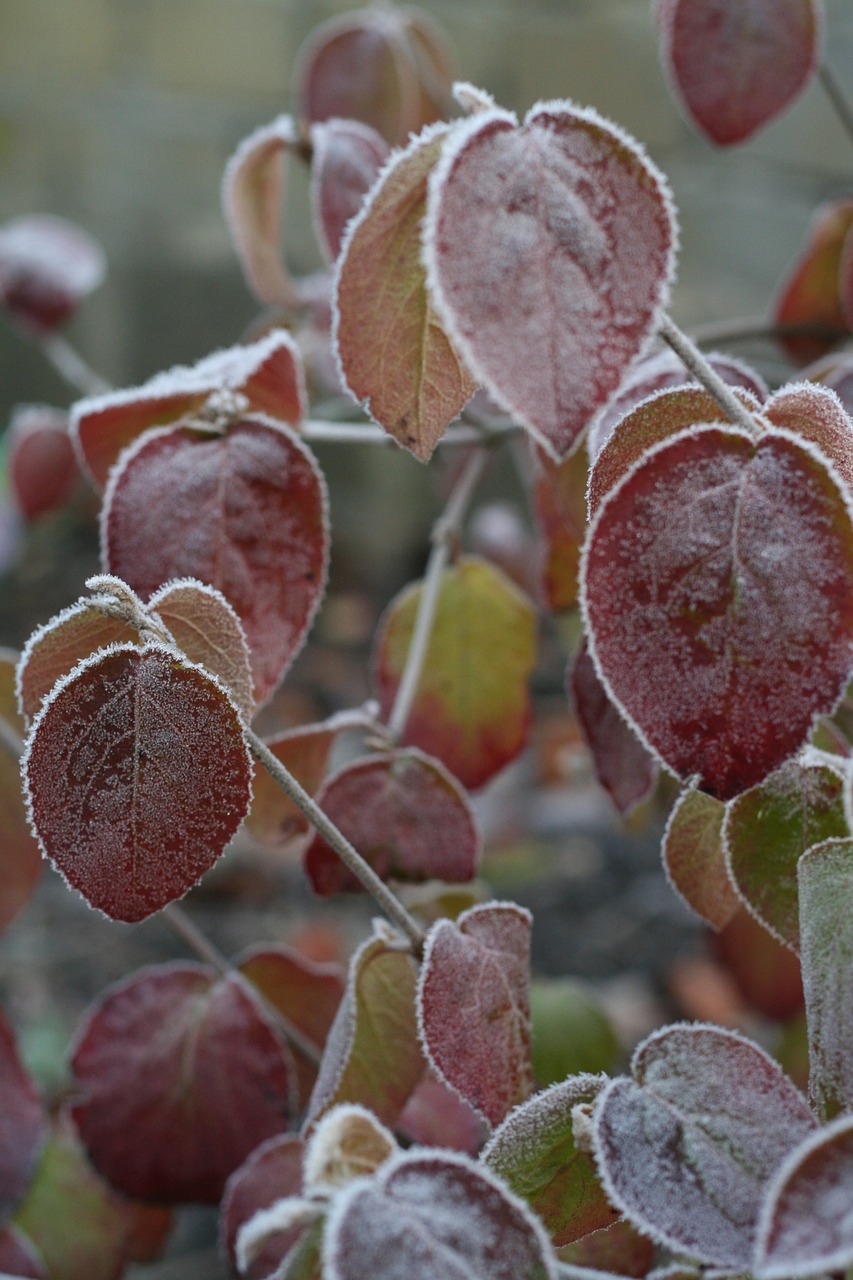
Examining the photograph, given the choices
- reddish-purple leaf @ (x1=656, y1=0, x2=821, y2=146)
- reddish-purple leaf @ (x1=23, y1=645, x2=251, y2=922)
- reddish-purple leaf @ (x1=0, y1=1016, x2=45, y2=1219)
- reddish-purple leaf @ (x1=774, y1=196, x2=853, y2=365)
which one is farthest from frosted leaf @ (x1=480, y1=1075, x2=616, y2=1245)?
reddish-purple leaf @ (x1=774, y1=196, x2=853, y2=365)

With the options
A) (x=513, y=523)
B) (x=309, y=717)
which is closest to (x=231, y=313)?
(x=309, y=717)

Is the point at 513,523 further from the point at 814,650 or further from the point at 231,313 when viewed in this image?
the point at 231,313

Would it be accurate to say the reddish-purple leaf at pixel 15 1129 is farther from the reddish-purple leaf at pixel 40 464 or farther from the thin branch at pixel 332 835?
the reddish-purple leaf at pixel 40 464

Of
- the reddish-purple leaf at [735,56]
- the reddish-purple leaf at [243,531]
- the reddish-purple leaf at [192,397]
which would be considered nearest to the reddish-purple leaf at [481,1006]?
the reddish-purple leaf at [243,531]

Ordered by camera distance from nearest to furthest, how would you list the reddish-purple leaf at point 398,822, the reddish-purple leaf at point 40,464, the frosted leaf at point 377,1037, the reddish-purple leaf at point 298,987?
the frosted leaf at point 377,1037
the reddish-purple leaf at point 398,822
the reddish-purple leaf at point 298,987
the reddish-purple leaf at point 40,464

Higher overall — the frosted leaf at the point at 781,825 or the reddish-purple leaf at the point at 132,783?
the reddish-purple leaf at the point at 132,783

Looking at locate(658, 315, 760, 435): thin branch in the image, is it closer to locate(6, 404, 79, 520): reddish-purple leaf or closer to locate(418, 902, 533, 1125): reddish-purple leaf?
locate(418, 902, 533, 1125): reddish-purple leaf

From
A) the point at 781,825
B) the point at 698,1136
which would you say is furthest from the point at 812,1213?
the point at 781,825
